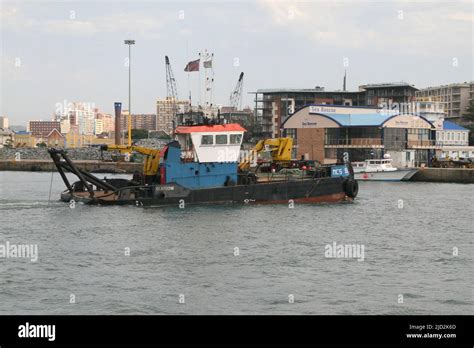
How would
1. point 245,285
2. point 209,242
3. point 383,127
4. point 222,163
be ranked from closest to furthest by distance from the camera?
point 245,285
point 209,242
point 222,163
point 383,127

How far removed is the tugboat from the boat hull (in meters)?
26.9

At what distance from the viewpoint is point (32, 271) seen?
2528 cm

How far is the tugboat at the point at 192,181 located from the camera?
4338cm

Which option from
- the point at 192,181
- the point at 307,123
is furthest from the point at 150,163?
the point at 307,123

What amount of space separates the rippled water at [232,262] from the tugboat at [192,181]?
4.64 ft

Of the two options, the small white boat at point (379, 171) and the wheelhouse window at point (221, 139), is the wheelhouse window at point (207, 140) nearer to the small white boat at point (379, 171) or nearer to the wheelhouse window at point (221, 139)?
the wheelhouse window at point (221, 139)

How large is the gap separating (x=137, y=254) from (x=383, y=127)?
56753 millimetres

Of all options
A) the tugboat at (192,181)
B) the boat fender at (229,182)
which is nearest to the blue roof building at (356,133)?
the tugboat at (192,181)

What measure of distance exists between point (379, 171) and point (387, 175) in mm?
899

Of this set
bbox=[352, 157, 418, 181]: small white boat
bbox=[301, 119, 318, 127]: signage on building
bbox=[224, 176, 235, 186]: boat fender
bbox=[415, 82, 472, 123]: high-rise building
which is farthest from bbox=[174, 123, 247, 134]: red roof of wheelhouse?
bbox=[415, 82, 472, 123]: high-rise building

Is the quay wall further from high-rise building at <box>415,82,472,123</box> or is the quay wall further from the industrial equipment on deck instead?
high-rise building at <box>415,82,472,123</box>

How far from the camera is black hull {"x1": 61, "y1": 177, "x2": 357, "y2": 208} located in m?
43.2

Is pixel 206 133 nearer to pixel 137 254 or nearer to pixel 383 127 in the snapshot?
pixel 137 254
